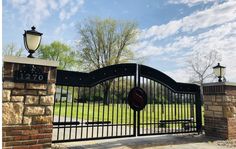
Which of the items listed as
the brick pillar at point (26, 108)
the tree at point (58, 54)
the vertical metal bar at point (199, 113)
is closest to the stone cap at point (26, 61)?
the brick pillar at point (26, 108)

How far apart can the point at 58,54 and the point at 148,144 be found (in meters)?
24.3

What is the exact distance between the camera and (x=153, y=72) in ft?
20.0

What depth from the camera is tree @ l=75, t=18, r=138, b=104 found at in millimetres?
22766

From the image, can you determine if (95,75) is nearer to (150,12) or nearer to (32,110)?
(32,110)

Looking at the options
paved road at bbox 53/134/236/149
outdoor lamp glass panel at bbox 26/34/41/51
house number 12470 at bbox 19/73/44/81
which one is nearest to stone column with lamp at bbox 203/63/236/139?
paved road at bbox 53/134/236/149

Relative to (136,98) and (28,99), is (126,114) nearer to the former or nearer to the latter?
(136,98)

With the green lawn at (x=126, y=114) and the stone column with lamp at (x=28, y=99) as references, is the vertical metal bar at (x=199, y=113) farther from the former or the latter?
the stone column with lamp at (x=28, y=99)

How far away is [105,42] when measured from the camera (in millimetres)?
22906

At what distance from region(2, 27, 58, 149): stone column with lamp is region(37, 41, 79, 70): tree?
2316cm

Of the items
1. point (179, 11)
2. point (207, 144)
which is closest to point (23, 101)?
point (207, 144)

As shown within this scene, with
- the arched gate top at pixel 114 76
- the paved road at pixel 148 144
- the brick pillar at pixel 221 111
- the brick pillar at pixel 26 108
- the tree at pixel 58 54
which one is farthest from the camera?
the tree at pixel 58 54

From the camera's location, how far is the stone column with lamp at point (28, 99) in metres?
3.62

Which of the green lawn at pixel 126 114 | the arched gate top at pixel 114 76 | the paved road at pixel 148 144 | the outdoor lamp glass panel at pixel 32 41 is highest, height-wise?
the outdoor lamp glass panel at pixel 32 41

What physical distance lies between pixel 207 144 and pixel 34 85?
14.8ft
